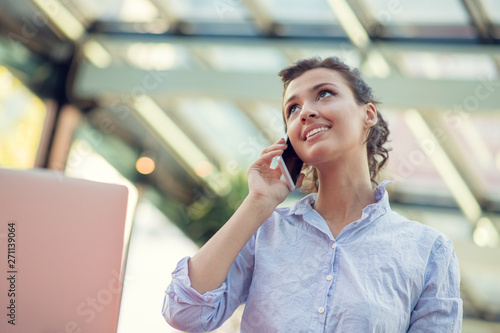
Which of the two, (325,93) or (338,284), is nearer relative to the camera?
(338,284)

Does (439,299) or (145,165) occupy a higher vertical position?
(145,165)

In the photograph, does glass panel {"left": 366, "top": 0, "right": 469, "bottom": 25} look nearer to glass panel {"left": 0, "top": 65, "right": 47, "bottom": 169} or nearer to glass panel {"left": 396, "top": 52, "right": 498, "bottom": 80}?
glass panel {"left": 396, "top": 52, "right": 498, "bottom": 80}

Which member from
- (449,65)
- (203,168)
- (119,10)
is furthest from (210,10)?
(449,65)

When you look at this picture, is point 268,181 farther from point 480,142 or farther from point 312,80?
point 480,142

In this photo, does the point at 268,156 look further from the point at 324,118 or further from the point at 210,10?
the point at 210,10

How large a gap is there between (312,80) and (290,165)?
0.25 m

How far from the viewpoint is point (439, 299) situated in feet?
4.39

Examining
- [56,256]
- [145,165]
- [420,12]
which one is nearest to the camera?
[56,256]

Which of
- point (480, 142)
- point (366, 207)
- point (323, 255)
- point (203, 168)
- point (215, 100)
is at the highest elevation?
point (215, 100)

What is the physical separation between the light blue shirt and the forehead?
0.38 meters

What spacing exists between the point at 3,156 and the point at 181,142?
90.4 inches

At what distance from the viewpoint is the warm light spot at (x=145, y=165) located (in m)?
7.63

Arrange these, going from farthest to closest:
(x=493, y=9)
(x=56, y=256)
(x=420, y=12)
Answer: (x=420, y=12), (x=493, y=9), (x=56, y=256)

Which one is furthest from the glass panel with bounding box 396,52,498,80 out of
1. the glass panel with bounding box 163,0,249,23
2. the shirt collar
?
the shirt collar
